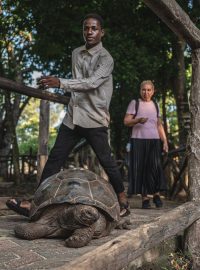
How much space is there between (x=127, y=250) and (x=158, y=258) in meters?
1.52

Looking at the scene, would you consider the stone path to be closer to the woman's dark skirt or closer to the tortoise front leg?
→ the tortoise front leg

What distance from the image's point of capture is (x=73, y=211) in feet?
11.4

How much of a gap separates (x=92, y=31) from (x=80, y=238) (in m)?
2.12

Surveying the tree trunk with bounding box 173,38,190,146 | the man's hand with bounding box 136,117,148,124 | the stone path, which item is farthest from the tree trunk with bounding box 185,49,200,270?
the tree trunk with bounding box 173,38,190,146

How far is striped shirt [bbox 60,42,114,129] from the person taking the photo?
4395 mm

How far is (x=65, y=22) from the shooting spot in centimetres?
985

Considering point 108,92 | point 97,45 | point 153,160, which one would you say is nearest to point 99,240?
point 108,92

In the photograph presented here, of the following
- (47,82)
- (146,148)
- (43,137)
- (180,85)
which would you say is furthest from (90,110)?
(180,85)

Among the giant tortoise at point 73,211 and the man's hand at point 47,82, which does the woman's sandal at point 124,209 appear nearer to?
the giant tortoise at point 73,211

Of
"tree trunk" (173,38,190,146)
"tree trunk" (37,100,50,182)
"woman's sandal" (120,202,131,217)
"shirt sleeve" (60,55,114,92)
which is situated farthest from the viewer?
"tree trunk" (173,38,190,146)

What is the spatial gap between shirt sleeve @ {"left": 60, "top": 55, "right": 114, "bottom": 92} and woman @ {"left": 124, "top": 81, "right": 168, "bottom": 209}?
5.15 feet

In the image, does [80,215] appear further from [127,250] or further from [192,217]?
[192,217]

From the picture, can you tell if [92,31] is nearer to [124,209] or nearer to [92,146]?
[92,146]

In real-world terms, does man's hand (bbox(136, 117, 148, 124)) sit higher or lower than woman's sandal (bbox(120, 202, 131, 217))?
higher
